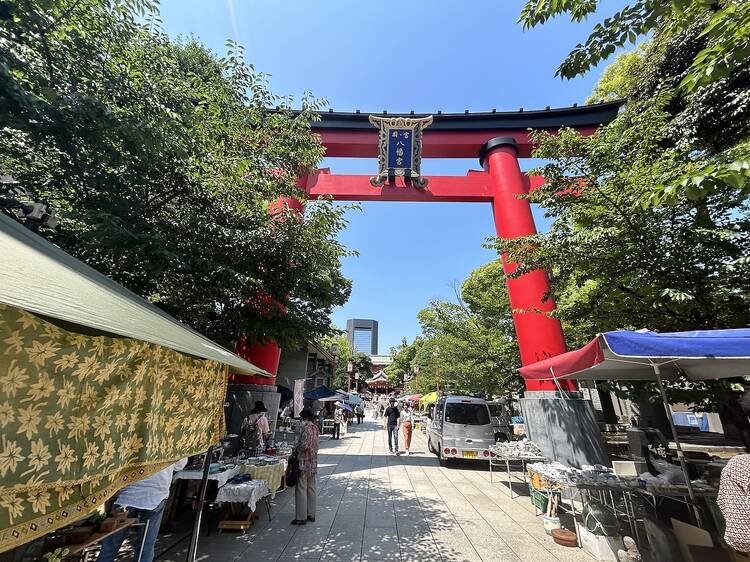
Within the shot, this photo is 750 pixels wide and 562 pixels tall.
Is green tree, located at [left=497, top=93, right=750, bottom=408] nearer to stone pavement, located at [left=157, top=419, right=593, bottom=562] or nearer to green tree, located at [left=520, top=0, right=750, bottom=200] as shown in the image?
green tree, located at [left=520, top=0, right=750, bottom=200]

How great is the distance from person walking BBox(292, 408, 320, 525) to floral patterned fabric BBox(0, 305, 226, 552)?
3009 millimetres

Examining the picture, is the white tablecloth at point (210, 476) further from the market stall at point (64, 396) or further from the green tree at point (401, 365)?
the green tree at point (401, 365)

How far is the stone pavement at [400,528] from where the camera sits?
422 centimetres

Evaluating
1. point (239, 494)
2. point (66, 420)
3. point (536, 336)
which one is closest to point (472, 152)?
point (536, 336)

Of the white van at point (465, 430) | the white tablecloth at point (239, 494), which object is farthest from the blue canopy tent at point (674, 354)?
the white van at point (465, 430)

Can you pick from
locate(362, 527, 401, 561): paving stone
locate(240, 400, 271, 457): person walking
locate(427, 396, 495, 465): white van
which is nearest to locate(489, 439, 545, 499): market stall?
locate(427, 396, 495, 465): white van

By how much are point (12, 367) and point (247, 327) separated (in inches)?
217

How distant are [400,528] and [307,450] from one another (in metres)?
1.89

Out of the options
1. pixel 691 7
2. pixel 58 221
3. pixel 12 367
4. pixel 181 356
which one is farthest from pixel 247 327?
pixel 691 7

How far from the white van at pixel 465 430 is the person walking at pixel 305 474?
5.34 meters

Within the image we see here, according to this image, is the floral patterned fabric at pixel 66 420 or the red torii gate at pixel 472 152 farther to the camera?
the red torii gate at pixel 472 152

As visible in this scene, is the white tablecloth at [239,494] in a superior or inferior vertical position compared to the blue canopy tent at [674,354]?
inferior

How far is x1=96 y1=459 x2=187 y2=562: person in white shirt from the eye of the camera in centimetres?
310

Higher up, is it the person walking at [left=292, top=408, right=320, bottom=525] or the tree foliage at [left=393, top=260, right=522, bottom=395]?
the tree foliage at [left=393, top=260, right=522, bottom=395]
